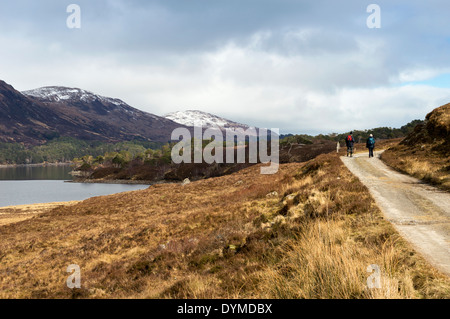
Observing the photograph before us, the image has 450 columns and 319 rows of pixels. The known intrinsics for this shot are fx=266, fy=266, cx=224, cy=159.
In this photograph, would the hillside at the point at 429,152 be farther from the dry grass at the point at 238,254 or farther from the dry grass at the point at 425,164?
the dry grass at the point at 238,254

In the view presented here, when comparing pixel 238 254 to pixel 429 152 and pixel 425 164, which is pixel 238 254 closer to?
pixel 425 164

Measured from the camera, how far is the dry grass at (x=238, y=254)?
496 centimetres

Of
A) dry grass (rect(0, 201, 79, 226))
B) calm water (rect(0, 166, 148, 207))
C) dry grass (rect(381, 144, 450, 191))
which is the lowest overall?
calm water (rect(0, 166, 148, 207))

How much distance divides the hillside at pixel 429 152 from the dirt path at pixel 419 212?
4.18 ft

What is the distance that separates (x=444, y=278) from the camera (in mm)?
→ 4770

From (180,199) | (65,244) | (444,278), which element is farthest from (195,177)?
(444,278)

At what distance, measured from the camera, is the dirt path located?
621 centimetres

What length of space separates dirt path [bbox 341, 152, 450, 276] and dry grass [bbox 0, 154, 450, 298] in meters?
0.41

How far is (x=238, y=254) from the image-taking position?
9172mm

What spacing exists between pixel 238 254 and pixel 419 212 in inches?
260

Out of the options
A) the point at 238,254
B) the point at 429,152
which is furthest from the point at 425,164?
the point at 238,254

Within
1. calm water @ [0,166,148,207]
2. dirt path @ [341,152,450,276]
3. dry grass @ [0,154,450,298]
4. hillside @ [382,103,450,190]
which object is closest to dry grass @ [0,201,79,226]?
dry grass @ [0,154,450,298]

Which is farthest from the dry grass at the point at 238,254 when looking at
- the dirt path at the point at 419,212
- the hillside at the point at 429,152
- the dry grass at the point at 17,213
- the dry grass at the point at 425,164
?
the dry grass at the point at 17,213

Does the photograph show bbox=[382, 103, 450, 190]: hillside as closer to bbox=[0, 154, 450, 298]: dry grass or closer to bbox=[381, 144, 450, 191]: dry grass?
bbox=[381, 144, 450, 191]: dry grass
